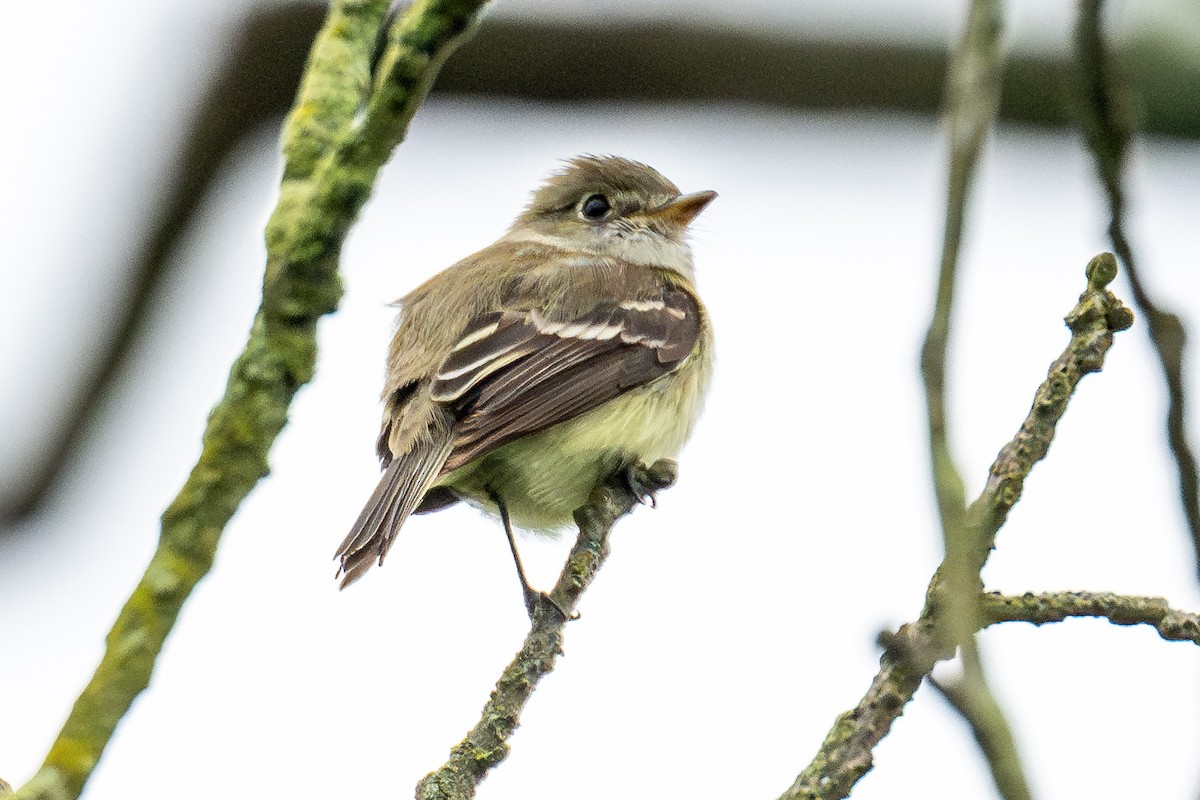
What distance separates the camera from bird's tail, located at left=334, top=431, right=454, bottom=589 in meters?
4.60

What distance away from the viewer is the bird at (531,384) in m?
5.16

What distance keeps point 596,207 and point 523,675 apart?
4082 mm

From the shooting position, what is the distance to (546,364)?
221 inches

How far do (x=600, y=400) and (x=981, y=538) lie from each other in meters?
3.25

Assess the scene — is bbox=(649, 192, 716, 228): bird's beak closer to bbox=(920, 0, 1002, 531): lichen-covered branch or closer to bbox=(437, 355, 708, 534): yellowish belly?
bbox=(437, 355, 708, 534): yellowish belly

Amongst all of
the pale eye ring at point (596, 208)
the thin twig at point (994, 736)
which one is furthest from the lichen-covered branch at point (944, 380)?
the pale eye ring at point (596, 208)

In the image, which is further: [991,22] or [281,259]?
[281,259]

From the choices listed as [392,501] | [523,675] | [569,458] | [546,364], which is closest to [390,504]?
[392,501]

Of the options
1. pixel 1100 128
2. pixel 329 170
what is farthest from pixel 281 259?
pixel 1100 128

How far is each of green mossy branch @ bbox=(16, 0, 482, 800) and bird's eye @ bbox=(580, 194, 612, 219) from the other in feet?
14.9

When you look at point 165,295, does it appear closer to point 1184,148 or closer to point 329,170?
point 329,170

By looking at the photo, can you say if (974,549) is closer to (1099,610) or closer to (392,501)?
(1099,610)

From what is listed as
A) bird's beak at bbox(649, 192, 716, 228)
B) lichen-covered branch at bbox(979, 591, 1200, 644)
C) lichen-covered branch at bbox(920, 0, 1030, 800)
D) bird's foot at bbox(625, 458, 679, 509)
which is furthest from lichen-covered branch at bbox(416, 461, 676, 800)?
bird's beak at bbox(649, 192, 716, 228)

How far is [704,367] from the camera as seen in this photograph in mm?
6031
